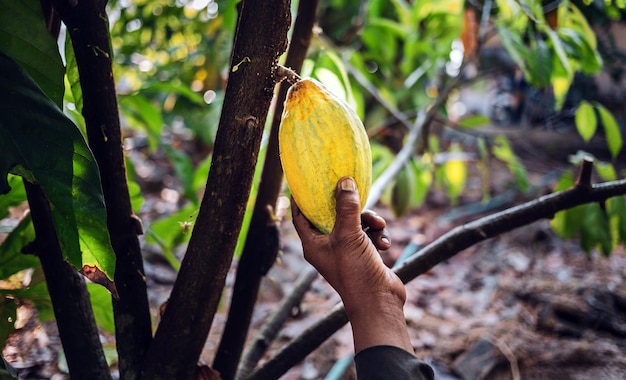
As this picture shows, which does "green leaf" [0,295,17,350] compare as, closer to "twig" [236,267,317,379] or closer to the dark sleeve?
"twig" [236,267,317,379]

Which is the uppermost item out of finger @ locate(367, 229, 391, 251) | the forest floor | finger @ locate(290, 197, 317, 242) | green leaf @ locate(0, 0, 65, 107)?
green leaf @ locate(0, 0, 65, 107)

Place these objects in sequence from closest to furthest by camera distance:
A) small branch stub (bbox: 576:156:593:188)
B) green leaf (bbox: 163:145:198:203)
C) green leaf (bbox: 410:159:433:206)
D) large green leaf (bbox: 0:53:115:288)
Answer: large green leaf (bbox: 0:53:115:288)
small branch stub (bbox: 576:156:593:188)
green leaf (bbox: 163:145:198:203)
green leaf (bbox: 410:159:433:206)

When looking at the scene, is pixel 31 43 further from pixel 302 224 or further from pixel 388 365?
pixel 388 365

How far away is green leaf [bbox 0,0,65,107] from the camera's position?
30.2 inches

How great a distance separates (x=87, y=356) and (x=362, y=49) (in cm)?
280

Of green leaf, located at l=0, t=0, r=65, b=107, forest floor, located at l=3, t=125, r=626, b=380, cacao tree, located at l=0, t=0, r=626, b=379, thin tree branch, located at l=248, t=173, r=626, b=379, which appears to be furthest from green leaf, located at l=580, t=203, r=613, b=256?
green leaf, located at l=0, t=0, r=65, b=107

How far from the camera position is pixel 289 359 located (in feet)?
3.21

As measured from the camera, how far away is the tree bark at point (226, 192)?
75 centimetres

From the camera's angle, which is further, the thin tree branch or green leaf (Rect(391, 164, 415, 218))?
green leaf (Rect(391, 164, 415, 218))

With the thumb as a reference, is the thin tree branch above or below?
below

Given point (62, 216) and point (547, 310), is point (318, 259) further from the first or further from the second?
point (547, 310)

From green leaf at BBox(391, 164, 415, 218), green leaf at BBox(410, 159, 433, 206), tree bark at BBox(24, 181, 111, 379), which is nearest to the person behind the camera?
tree bark at BBox(24, 181, 111, 379)

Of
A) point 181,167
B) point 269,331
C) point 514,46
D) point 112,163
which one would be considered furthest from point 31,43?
point 514,46

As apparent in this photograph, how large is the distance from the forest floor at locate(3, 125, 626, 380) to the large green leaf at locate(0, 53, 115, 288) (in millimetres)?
964
